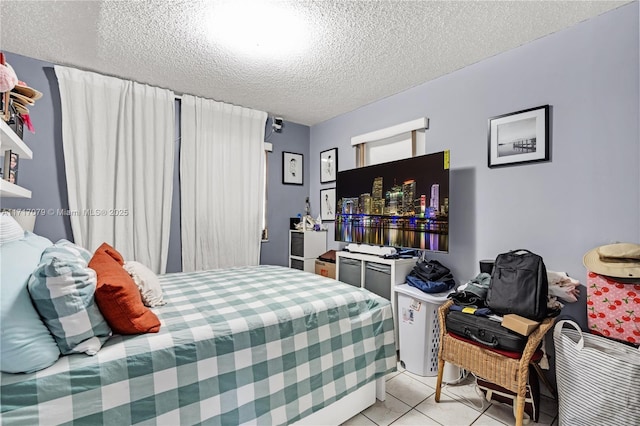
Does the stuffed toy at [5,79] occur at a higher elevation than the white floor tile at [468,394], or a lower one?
higher

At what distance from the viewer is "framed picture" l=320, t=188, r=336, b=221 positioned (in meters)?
4.01

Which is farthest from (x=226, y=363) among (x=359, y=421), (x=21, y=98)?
(x=21, y=98)

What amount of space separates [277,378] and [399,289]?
1384mm

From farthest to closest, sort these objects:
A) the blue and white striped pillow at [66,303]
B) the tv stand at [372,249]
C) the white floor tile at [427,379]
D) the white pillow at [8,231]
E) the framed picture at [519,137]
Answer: the tv stand at [372,249] < the white floor tile at [427,379] < the framed picture at [519,137] < the white pillow at [8,231] < the blue and white striped pillow at [66,303]

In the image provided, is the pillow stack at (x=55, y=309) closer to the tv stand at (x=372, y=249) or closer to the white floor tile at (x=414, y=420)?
the white floor tile at (x=414, y=420)

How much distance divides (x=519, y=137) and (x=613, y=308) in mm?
1272

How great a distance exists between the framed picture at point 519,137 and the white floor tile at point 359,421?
2.10 meters

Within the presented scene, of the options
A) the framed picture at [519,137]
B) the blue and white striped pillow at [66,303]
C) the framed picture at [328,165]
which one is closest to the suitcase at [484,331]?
the framed picture at [519,137]

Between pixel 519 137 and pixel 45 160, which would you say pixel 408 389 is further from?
pixel 45 160

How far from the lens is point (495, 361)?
1.80 meters

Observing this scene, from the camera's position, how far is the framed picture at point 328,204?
158 inches

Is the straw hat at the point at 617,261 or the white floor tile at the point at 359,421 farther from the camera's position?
the white floor tile at the point at 359,421

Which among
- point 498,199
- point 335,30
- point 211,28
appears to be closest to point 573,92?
point 498,199

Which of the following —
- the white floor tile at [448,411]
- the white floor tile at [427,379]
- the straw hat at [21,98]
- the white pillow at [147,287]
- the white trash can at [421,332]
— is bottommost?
the white floor tile at [427,379]
